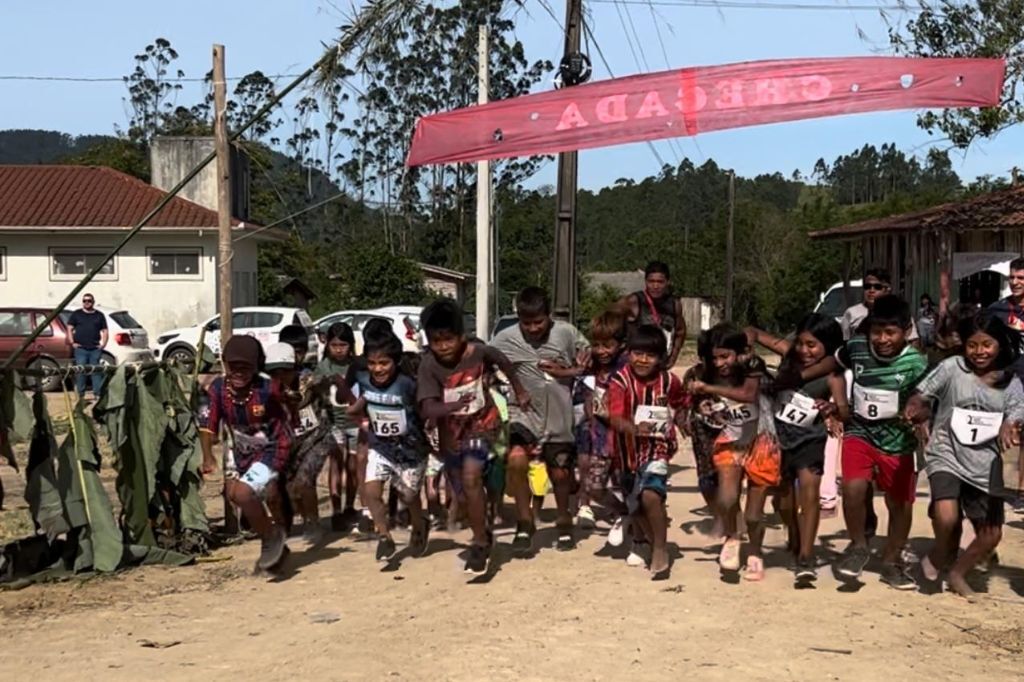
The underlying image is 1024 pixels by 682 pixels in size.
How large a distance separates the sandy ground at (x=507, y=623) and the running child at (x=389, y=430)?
1.54ft

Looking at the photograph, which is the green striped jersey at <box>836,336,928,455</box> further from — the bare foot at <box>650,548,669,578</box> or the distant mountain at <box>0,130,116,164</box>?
the distant mountain at <box>0,130,116,164</box>

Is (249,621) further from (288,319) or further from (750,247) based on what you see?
(750,247)

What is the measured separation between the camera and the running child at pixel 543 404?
796cm

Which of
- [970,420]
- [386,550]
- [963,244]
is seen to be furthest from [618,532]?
[963,244]

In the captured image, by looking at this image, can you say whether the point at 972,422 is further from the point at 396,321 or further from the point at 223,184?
the point at 396,321

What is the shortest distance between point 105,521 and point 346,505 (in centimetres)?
205

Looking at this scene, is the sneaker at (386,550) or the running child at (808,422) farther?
the sneaker at (386,550)

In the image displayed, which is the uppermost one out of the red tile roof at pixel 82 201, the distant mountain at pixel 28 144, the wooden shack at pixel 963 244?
the distant mountain at pixel 28 144

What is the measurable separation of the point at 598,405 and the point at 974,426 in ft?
7.38

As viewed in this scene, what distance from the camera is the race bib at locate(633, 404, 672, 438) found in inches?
283

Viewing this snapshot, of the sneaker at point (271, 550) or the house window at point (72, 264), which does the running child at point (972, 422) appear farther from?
the house window at point (72, 264)

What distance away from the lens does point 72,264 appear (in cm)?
3366

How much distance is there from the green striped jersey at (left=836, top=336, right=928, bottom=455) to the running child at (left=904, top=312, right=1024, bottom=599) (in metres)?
0.10

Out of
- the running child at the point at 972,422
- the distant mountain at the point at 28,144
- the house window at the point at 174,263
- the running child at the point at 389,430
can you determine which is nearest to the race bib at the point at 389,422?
the running child at the point at 389,430
